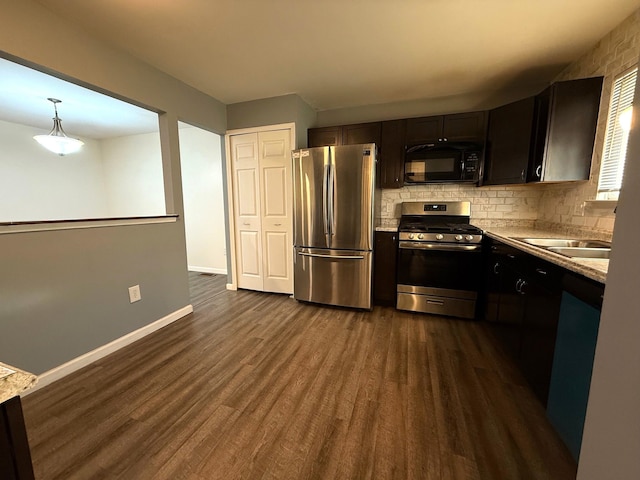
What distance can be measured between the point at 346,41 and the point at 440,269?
2.24m

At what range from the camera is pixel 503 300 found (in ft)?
6.60

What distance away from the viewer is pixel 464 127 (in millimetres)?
2777

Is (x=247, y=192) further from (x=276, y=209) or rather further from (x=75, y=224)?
(x=75, y=224)

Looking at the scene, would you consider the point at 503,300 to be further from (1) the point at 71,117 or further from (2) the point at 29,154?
(2) the point at 29,154

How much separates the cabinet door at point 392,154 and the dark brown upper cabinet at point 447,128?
10cm

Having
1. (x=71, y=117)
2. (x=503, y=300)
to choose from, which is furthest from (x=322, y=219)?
(x=71, y=117)

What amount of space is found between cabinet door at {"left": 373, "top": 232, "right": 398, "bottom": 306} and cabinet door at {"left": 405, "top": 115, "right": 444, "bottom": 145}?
1.12 m

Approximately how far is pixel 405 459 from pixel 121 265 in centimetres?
244

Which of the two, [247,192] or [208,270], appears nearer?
[247,192]

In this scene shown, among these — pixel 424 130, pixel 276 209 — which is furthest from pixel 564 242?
pixel 276 209

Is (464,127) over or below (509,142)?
over

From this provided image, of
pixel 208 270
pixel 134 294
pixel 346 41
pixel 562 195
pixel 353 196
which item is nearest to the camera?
pixel 346 41

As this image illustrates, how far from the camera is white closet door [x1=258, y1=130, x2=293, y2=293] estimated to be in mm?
3135

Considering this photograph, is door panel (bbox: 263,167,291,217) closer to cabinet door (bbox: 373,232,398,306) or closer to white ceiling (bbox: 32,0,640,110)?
white ceiling (bbox: 32,0,640,110)
